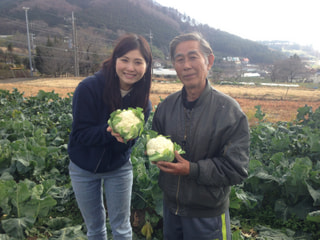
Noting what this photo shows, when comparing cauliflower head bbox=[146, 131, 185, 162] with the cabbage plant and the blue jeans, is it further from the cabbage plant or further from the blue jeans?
the blue jeans

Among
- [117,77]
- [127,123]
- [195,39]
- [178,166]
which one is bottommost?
[178,166]

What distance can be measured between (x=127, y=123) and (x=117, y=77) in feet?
1.65

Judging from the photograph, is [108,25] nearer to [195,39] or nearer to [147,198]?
[147,198]

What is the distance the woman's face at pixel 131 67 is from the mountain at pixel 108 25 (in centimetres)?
6050

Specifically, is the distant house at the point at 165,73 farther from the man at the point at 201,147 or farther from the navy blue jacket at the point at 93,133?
the man at the point at 201,147

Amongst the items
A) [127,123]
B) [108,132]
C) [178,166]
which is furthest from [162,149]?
[108,132]

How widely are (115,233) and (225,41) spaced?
9134cm

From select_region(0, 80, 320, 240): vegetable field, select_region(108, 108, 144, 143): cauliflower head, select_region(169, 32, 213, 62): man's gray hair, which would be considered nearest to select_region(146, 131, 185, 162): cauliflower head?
select_region(108, 108, 144, 143): cauliflower head

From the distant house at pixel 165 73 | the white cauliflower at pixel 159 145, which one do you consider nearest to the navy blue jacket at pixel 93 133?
the white cauliflower at pixel 159 145

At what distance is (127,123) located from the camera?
1895 millimetres

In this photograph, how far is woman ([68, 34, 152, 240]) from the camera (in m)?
1.99

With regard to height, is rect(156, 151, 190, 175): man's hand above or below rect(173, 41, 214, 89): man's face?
below

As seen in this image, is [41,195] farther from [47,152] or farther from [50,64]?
[50,64]

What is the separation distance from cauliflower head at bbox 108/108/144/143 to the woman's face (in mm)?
302
